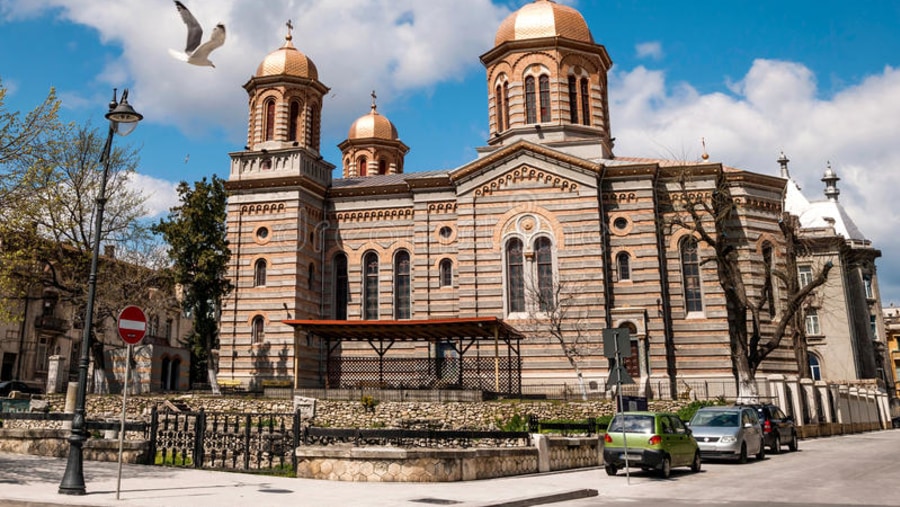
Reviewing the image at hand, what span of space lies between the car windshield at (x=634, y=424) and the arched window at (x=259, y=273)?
23144 millimetres

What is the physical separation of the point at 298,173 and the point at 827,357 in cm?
3395

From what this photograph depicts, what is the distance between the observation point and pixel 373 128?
5025 centimetres

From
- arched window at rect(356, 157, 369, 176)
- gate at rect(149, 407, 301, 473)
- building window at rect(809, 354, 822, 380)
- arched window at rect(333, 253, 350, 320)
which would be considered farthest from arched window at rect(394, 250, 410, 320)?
building window at rect(809, 354, 822, 380)

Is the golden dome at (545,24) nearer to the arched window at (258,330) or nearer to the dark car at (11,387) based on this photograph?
the arched window at (258,330)

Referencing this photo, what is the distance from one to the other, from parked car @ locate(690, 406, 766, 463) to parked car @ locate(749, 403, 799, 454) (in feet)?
4.27

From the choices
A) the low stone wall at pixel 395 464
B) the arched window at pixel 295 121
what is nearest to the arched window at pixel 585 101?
the arched window at pixel 295 121

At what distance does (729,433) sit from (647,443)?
14.4 feet

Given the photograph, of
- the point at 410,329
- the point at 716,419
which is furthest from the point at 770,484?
the point at 410,329

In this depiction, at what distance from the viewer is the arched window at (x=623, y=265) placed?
108 feet

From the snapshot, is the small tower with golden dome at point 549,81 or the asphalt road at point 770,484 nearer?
the asphalt road at point 770,484

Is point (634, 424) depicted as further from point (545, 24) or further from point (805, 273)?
point (805, 273)

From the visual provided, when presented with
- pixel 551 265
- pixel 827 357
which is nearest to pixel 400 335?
pixel 551 265

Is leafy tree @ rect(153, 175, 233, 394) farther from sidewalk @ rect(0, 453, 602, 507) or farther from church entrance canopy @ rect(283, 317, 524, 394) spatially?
sidewalk @ rect(0, 453, 602, 507)

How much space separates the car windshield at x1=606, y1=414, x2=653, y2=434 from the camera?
50.3 ft
